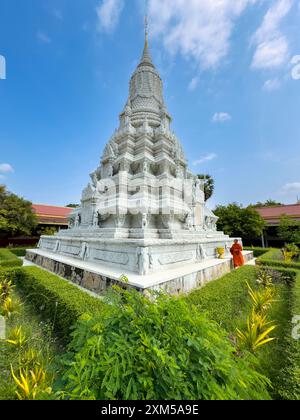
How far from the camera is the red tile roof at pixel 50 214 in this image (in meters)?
20.6

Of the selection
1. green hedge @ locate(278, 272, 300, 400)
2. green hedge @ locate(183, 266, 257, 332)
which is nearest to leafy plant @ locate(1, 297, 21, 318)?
green hedge @ locate(183, 266, 257, 332)

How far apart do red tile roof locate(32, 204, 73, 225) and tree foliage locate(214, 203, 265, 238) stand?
59.7 ft

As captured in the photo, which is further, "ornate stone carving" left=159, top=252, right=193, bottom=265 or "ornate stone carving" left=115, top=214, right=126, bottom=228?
"ornate stone carving" left=115, top=214, right=126, bottom=228

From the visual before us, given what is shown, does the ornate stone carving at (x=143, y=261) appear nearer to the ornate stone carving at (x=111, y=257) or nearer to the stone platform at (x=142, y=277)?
the stone platform at (x=142, y=277)

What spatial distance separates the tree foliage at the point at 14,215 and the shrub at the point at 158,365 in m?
18.7

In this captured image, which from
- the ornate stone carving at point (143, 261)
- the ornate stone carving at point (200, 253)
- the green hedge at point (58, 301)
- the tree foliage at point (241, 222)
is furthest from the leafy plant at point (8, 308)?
the tree foliage at point (241, 222)

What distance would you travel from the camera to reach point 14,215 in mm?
16734

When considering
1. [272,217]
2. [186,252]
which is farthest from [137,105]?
[272,217]

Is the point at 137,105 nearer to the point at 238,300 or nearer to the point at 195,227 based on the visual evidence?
the point at 195,227

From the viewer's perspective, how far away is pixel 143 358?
127 cm

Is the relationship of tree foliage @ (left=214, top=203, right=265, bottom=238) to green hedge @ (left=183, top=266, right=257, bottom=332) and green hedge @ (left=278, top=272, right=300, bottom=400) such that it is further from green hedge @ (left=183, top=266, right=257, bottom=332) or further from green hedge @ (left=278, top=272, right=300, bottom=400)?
green hedge @ (left=278, top=272, right=300, bottom=400)

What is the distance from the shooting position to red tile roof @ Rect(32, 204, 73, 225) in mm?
20644

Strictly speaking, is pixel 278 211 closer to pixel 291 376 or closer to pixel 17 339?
pixel 291 376

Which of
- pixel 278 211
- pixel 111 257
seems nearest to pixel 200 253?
pixel 111 257
